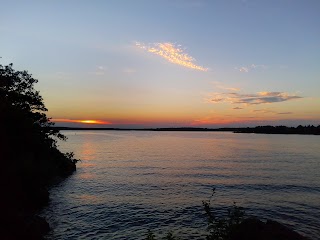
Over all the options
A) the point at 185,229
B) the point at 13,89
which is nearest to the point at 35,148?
the point at 13,89

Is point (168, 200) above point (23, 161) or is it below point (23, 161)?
below

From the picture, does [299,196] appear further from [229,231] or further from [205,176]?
[229,231]

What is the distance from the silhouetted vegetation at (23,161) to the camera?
2059cm

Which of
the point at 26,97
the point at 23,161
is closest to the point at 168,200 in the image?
the point at 23,161

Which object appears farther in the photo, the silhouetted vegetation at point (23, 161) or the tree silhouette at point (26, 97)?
the tree silhouette at point (26, 97)

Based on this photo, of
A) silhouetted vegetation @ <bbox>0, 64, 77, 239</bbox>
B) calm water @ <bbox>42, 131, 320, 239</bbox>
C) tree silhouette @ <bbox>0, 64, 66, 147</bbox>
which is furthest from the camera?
tree silhouette @ <bbox>0, 64, 66, 147</bbox>

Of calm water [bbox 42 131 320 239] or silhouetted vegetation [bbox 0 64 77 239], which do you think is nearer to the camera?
silhouetted vegetation [bbox 0 64 77 239]

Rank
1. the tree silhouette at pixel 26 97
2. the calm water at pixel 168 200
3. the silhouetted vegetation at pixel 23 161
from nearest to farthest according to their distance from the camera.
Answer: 1. the silhouetted vegetation at pixel 23 161
2. the calm water at pixel 168 200
3. the tree silhouette at pixel 26 97

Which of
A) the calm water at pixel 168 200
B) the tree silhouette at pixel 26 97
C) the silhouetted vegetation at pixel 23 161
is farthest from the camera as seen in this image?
the tree silhouette at pixel 26 97

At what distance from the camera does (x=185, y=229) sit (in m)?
25.2

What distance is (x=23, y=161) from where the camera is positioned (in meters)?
36.1

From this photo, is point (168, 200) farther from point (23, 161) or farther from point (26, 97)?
point (26, 97)

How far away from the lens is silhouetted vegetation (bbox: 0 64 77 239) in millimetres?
20594

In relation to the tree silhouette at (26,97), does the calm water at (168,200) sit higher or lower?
lower
